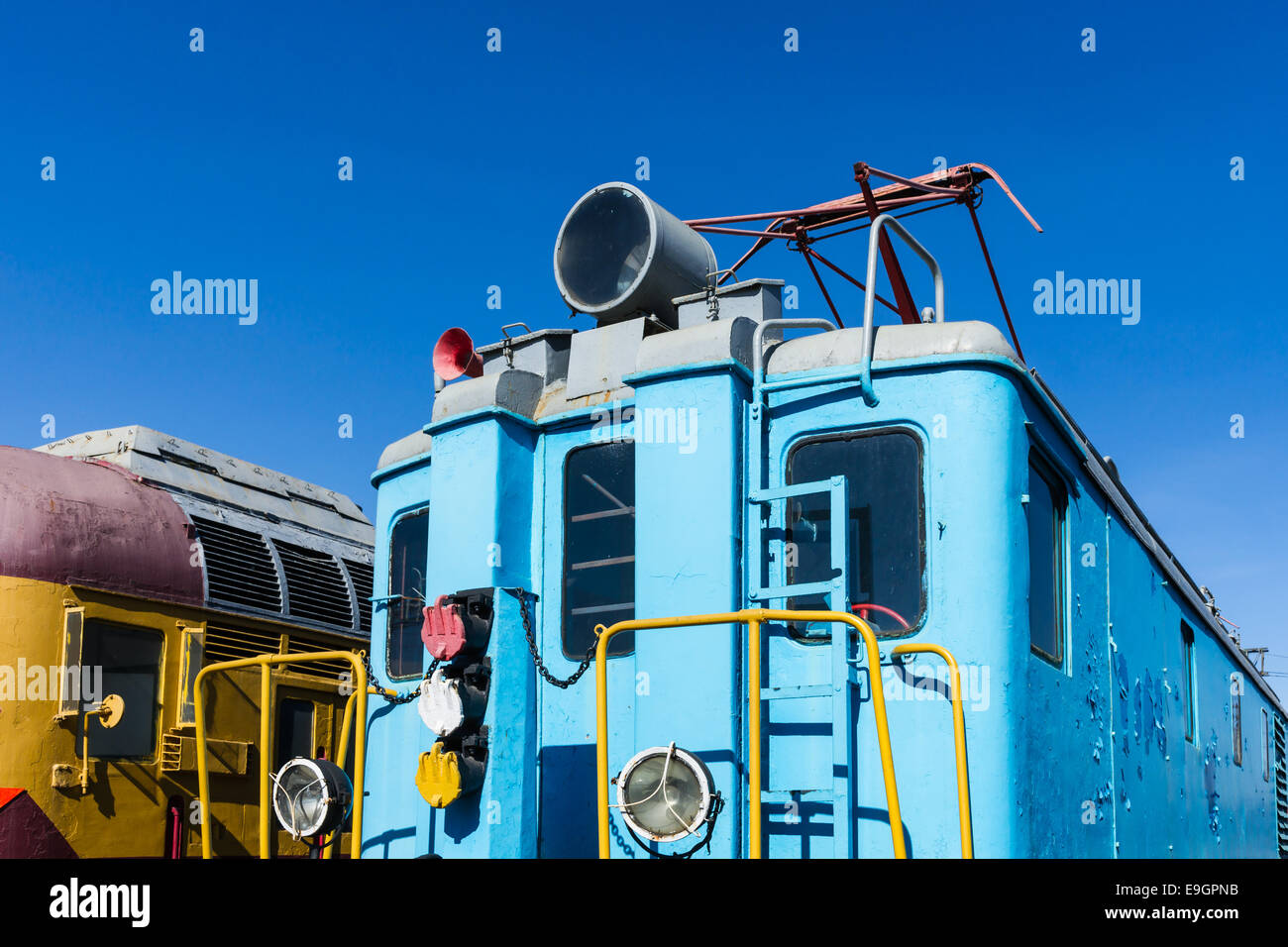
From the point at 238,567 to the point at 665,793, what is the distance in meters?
6.49

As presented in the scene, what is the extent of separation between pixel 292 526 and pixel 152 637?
2.43 meters

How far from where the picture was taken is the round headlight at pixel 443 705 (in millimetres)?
5754

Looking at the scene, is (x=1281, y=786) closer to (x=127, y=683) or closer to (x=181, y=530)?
(x=181, y=530)

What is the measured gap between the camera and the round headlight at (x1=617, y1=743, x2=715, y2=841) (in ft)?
16.1

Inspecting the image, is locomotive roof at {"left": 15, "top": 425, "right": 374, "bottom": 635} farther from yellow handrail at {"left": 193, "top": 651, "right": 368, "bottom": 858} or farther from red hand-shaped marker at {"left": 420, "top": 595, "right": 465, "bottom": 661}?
red hand-shaped marker at {"left": 420, "top": 595, "right": 465, "bottom": 661}

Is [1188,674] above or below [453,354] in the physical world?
below

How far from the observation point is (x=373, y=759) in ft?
22.9

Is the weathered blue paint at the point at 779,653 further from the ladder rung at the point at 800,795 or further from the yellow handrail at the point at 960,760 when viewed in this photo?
the yellow handrail at the point at 960,760

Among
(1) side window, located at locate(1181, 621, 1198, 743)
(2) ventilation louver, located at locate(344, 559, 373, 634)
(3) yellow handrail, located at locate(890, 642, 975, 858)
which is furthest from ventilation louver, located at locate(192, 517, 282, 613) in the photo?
(1) side window, located at locate(1181, 621, 1198, 743)

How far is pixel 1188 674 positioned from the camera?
34.1 feet

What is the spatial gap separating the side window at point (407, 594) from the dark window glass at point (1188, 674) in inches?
251

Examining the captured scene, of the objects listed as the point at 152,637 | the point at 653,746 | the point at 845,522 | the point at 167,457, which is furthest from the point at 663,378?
the point at 167,457

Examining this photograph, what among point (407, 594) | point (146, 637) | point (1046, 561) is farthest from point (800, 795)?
point (146, 637)
